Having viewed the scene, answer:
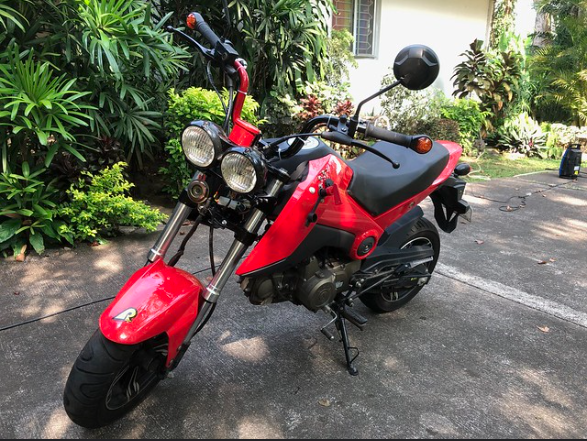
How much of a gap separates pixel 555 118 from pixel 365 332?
34.4ft

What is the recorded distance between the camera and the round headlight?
6.17ft

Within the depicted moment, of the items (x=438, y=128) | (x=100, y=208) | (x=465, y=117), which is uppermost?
(x=465, y=117)

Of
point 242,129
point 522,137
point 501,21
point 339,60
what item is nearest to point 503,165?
point 522,137

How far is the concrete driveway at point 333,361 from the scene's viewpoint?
2240mm

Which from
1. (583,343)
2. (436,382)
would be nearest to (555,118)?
(583,343)

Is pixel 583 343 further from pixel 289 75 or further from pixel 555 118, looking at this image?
pixel 555 118

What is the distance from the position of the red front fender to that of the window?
7.47 metres

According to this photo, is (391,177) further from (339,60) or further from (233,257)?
(339,60)

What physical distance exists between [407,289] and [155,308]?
1903 mm

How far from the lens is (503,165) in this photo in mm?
8578

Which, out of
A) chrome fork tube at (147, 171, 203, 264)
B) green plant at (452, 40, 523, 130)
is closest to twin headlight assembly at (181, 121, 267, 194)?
chrome fork tube at (147, 171, 203, 264)

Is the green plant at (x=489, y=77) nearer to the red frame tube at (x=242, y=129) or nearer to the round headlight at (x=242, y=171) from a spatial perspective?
the red frame tube at (x=242, y=129)

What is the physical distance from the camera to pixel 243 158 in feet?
6.20

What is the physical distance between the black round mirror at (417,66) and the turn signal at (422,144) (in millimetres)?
227
